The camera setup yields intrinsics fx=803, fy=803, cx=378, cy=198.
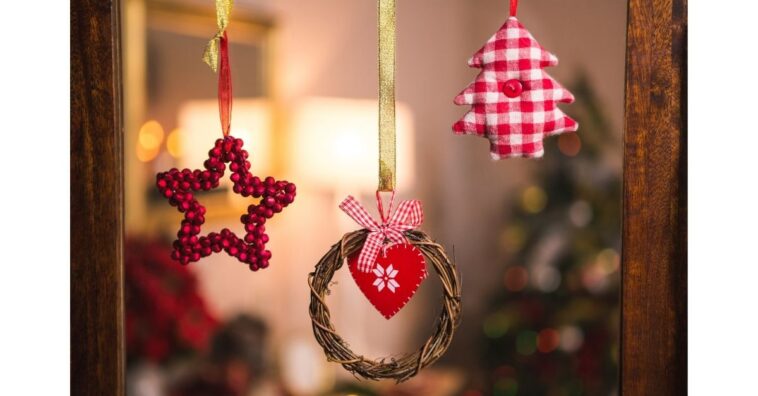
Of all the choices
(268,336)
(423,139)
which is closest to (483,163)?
(423,139)

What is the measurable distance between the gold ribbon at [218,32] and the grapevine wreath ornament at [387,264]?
0.74 feet

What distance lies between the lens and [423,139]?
1.16m

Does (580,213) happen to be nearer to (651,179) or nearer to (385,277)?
(651,179)

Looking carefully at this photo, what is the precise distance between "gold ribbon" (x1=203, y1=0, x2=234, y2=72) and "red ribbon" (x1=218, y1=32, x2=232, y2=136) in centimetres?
1

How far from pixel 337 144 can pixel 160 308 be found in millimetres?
372

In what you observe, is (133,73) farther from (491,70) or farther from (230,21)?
(491,70)

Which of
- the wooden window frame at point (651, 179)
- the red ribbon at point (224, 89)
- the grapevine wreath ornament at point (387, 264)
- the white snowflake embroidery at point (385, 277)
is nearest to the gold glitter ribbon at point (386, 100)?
the grapevine wreath ornament at point (387, 264)

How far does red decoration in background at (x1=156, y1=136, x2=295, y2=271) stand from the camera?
1.14m

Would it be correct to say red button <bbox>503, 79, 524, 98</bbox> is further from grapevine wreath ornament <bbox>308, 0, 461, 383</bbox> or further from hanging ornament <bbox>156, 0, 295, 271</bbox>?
hanging ornament <bbox>156, 0, 295, 271</bbox>

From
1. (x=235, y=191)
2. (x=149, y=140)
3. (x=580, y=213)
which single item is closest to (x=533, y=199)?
(x=580, y=213)

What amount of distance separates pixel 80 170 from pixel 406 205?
504 mm

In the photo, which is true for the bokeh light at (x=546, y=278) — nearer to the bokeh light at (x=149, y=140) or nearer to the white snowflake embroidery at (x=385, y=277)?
the white snowflake embroidery at (x=385, y=277)

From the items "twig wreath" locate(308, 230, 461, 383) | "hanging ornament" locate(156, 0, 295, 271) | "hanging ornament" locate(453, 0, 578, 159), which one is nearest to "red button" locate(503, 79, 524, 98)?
"hanging ornament" locate(453, 0, 578, 159)

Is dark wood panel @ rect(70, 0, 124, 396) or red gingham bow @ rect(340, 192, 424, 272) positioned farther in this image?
dark wood panel @ rect(70, 0, 124, 396)
